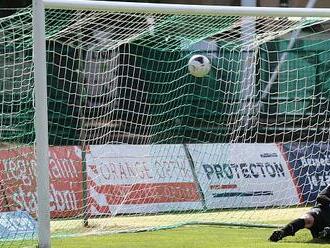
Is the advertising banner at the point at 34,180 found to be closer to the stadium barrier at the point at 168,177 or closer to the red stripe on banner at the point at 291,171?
the stadium barrier at the point at 168,177

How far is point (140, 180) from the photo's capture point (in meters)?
12.8

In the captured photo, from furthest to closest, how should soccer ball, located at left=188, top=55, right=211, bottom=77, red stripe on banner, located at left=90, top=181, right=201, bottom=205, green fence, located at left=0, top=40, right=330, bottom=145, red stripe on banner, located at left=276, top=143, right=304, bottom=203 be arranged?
red stripe on banner, located at left=276, top=143, right=304, bottom=203
red stripe on banner, located at left=90, top=181, right=201, bottom=205
green fence, located at left=0, top=40, right=330, bottom=145
soccer ball, located at left=188, top=55, right=211, bottom=77

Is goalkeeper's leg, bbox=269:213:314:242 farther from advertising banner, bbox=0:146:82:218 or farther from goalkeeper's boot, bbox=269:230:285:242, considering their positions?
advertising banner, bbox=0:146:82:218

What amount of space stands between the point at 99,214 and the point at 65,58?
243cm

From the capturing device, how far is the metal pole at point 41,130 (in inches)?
285

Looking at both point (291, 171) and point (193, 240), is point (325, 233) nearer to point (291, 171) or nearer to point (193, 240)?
point (193, 240)

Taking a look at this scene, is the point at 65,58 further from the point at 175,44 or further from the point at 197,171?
the point at 197,171

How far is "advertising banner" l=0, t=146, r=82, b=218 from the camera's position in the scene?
11156 millimetres

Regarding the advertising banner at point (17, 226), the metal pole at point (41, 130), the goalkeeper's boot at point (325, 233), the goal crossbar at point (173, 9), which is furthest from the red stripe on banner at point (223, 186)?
the metal pole at point (41, 130)

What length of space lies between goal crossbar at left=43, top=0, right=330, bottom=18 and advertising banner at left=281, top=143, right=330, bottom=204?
5.01 meters

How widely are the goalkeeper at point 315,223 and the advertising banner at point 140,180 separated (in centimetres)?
432

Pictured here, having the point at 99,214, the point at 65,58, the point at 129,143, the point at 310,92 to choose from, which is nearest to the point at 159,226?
the point at 99,214

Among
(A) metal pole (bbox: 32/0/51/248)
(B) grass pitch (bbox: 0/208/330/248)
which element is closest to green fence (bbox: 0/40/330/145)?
(B) grass pitch (bbox: 0/208/330/248)

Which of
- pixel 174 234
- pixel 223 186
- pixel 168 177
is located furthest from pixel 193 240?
pixel 223 186
